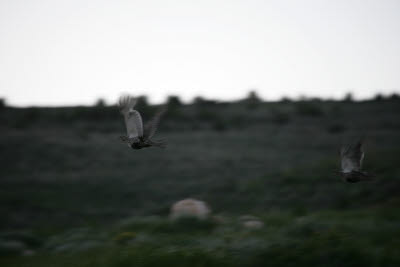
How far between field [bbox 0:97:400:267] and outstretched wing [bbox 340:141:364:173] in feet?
1.14

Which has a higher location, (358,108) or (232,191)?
(358,108)

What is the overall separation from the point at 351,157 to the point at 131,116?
4.15 metres

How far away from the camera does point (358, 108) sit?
52.0 metres

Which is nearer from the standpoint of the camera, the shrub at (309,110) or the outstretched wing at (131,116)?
the outstretched wing at (131,116)

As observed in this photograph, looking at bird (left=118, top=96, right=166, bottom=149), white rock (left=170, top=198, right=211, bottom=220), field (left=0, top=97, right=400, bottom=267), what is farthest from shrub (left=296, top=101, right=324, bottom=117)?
bird (left=118, top=96, right=166, bottom=149)

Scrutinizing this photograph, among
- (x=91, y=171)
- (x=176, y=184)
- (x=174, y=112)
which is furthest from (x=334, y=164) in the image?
(x=174, y=112)

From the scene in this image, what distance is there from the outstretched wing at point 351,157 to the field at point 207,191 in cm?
35

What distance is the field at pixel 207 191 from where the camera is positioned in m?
10.6

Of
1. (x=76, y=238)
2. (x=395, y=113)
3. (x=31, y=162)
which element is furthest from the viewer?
(x=395, y=113)

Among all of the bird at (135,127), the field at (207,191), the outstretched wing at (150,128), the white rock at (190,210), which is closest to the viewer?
the outstretched wing at (150,128)

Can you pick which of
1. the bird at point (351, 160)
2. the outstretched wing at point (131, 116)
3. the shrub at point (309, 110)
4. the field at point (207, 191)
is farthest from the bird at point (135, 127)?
the shrub at point (309, 110)

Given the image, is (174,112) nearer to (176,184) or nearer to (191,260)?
(176,184)

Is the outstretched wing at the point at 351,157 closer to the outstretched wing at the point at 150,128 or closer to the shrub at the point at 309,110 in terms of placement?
the outstretched wing at the point at 150,128

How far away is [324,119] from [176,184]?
83.8ft
